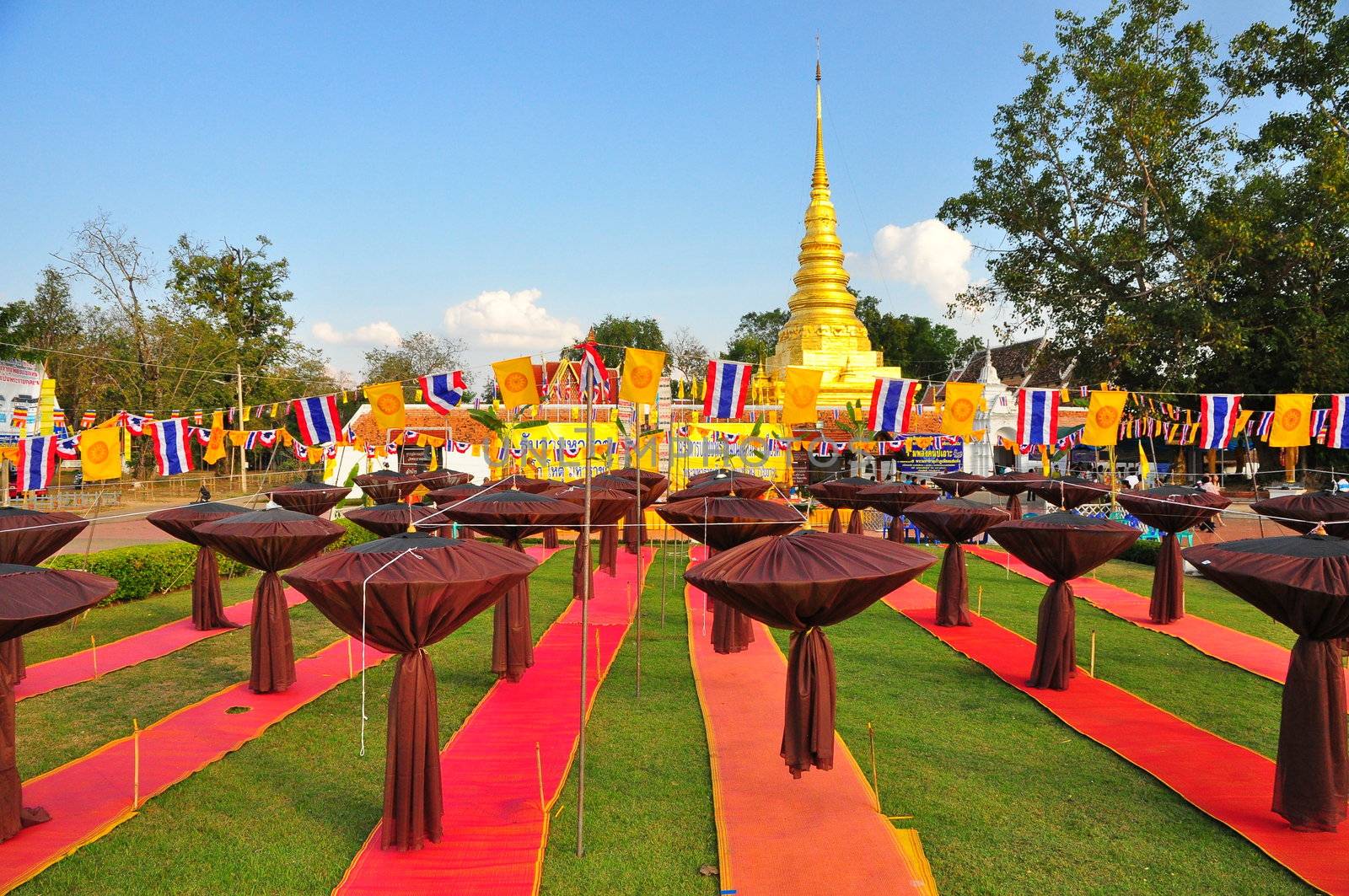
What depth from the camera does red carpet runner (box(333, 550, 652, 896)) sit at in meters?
6.90

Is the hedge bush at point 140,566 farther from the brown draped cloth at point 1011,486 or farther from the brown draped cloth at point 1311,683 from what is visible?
the brown draped cloth at point 1011,486

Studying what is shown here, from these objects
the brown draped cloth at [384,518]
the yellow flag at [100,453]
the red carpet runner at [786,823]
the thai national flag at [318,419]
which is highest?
the thai national flag at [318,419]

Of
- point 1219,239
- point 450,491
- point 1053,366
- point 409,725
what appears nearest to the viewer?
point 409,725

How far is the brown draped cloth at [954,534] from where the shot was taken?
15.5 m

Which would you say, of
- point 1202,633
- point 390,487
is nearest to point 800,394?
point 1202,633

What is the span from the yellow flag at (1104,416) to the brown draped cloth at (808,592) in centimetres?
1264

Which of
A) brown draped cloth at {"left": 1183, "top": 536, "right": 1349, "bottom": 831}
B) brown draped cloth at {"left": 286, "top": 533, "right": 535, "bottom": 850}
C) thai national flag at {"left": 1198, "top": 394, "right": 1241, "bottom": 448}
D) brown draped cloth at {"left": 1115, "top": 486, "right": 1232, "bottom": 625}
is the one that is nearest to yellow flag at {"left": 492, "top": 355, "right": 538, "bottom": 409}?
brown draped cloth at {"left": 286, "top": 533, "right": 535, "bottom": 850}

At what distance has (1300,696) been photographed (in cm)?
786

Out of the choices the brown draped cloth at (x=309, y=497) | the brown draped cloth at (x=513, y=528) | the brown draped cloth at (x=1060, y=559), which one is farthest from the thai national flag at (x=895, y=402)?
the brown draped cloth at (x=309, y=497)

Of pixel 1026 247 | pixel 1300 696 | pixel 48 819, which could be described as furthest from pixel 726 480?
pixel 1026 247

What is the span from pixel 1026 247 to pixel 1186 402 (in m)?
7.18

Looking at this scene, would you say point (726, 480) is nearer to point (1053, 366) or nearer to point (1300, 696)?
point (1300, 696)

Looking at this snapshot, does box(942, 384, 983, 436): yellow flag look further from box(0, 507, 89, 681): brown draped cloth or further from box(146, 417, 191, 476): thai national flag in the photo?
box(0, 507, 89, 681): brown draped cloth

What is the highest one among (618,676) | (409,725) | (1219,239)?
(1219,239)
